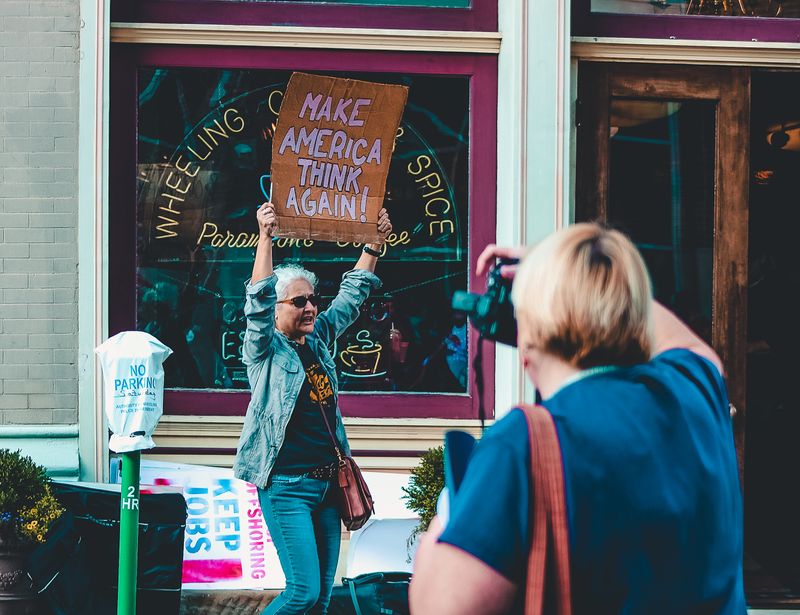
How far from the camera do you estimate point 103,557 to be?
4930mm

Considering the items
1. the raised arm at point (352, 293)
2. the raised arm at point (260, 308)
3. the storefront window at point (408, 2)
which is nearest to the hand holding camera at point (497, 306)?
the raised arm at point (260, 308)

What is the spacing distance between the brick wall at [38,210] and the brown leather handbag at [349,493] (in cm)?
166

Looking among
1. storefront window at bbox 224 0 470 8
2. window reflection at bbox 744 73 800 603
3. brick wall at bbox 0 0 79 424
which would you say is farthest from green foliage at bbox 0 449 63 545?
window reflection at bbox 744 73 800 603

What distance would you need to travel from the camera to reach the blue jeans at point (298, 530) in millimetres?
4668

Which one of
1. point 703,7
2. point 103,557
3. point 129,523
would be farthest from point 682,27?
point 103,557

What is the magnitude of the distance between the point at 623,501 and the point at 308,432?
319cm

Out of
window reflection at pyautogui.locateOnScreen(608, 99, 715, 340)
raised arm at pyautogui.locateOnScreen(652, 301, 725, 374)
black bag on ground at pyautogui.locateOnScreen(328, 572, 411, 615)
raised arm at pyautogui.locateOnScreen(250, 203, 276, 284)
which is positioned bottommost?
black bag on ground at pyautogui.locateOnScreen(328, 572, 411, 615)

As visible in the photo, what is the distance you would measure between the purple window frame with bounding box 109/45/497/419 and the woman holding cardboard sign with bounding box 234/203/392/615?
0.99 meters

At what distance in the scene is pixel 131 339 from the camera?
4.02m

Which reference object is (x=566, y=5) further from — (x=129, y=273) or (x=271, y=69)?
(x=129, y=273)

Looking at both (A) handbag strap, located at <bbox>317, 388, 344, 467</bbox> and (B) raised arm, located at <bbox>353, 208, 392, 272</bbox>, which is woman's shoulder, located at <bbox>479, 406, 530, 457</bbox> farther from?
(B) raised arm, located at <bbox>353, 208, 392, 272</bbox>

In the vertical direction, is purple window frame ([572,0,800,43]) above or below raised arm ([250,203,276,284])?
above

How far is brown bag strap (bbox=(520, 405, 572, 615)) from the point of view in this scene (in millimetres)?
1641

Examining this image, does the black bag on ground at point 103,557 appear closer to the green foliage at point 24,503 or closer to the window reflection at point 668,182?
the green foliage at point 24,503
